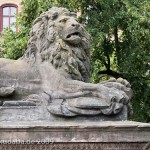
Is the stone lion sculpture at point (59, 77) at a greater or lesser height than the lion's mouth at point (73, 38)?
lesser

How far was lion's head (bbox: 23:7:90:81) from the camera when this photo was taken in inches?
269

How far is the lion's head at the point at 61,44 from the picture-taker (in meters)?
6.84

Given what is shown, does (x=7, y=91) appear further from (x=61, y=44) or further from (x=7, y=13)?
(x=7, y=13)

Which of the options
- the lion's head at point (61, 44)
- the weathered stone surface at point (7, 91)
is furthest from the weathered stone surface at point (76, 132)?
the lion's head at point (61, 44)

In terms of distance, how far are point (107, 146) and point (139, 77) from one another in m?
10.5

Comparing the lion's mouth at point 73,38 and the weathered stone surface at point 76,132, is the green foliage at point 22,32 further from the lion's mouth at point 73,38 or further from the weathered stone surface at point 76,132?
the weathered stone surface at point 76,132

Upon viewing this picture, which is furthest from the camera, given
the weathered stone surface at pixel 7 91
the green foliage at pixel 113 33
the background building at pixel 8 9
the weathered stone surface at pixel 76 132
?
the background building at pixel 8 9

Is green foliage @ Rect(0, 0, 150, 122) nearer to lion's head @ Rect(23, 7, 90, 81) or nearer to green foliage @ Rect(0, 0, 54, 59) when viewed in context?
green foliage @ Rect(0, 0, 54, 59)

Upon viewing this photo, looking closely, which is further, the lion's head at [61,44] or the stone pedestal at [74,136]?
the lion's head at [61,44]

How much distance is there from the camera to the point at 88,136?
5.94 meters

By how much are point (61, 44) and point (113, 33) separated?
10646 millimetres

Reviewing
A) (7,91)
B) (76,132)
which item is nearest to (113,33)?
(7,91)

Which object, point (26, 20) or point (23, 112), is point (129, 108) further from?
point (26, 20)

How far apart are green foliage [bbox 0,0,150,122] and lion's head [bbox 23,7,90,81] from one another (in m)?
8.11
